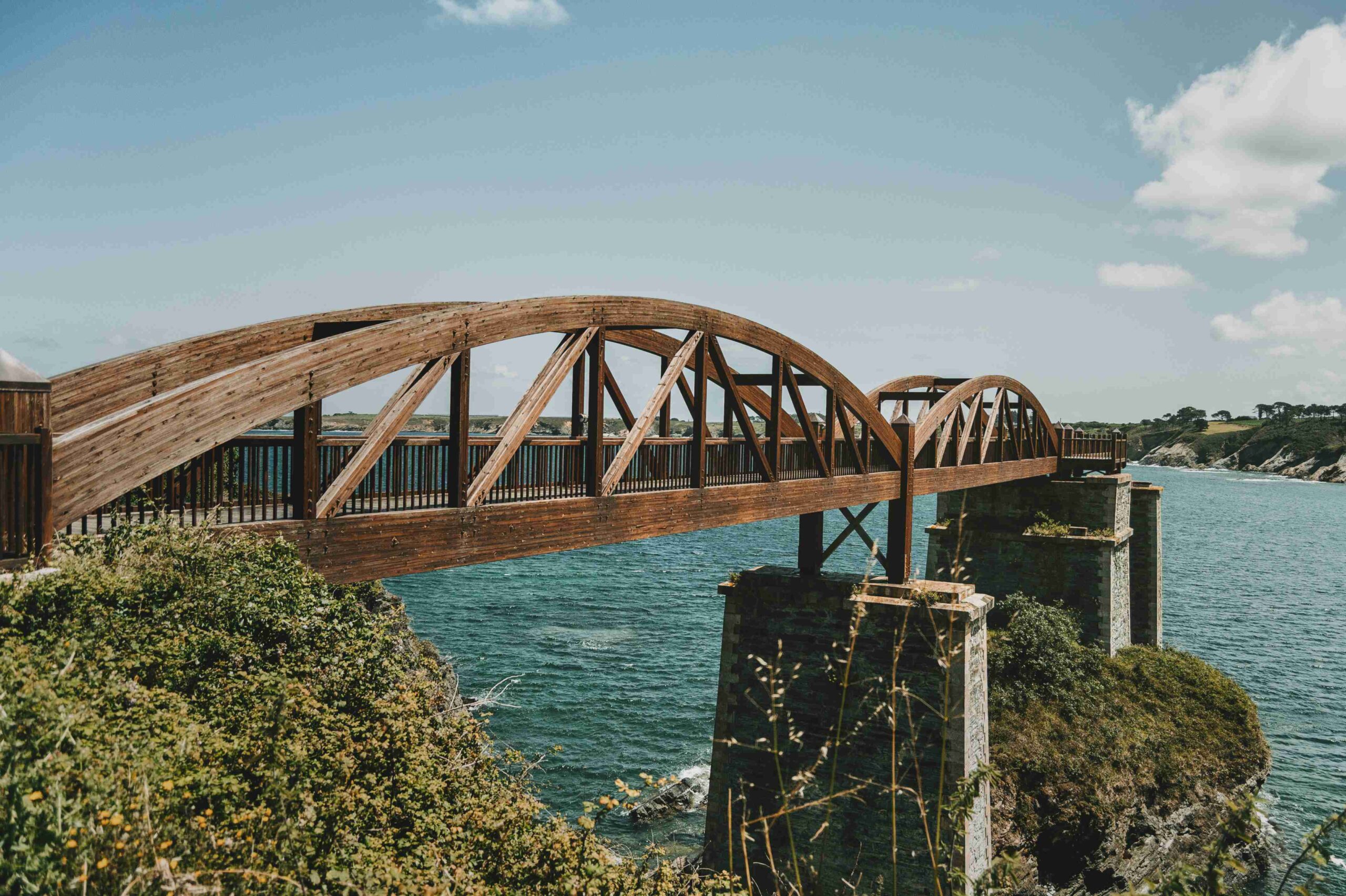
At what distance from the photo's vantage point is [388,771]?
7270 millimetres

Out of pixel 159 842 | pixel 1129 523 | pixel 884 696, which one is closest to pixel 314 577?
pixel 159 842

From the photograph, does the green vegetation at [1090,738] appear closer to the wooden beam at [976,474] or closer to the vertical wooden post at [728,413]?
the wooden beam at [976,474]

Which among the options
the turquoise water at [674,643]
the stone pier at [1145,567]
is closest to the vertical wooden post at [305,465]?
the turquoise water at [674,643]

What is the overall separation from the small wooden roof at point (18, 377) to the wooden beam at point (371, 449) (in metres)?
2.56

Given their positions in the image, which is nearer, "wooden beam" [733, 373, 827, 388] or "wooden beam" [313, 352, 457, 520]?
"wooden beam" [313, 352, 457, 520]

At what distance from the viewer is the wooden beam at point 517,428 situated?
9.83 metres

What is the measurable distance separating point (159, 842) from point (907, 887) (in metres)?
16.9

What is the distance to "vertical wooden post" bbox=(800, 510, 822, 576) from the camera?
19938 mm

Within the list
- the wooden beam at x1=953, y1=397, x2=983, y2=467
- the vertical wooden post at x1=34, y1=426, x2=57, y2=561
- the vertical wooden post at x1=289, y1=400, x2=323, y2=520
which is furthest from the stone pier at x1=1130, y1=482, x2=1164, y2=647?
the vertical wooden post at x1=34, y1=426, x2=57, y2=561

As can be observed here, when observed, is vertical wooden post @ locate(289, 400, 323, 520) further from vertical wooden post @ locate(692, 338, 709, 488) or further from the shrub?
the shrub

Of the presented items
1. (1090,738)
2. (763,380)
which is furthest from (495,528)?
(1090,738)

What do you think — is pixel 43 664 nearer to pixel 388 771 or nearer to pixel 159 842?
pixel 159 842

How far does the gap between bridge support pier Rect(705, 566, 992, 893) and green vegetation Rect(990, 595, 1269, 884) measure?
530 cm

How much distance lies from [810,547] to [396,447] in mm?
12395
